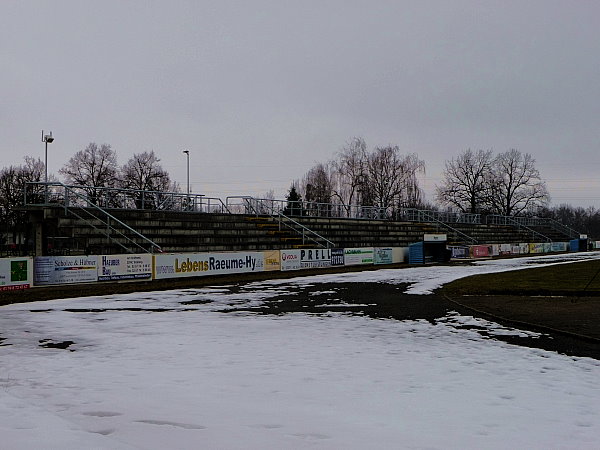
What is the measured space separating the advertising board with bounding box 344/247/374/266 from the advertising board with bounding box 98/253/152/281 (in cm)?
1639

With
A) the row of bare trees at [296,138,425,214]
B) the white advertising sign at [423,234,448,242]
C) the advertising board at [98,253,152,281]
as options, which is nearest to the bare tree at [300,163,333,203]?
the row of bare trees at [296,138,425,214]

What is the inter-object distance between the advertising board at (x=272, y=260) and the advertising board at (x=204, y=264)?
0.35 m

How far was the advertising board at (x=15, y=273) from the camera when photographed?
21.9m

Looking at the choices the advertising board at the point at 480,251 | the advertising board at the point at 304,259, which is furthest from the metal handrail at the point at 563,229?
the advertising board at the point at 304,259

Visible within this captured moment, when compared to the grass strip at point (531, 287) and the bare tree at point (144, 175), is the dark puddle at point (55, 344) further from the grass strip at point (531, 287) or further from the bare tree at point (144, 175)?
the bare tree at point (144, 175)

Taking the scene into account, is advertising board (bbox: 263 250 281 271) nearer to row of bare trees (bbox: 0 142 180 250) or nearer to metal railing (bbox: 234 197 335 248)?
metal railing (bbox: 234 197 335 248)

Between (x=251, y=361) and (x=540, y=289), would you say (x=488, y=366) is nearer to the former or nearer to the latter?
(x=251, y=361)

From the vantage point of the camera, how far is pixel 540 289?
61.8 ft

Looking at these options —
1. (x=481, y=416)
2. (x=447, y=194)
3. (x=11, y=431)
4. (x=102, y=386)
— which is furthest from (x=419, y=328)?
(x=447, y=194)

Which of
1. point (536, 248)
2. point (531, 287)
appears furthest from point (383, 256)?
point (536, 248)

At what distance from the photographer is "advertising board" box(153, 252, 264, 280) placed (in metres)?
27.1

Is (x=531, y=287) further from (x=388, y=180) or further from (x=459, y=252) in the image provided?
(x=388, y=180)

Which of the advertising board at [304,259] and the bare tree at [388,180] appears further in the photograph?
the bare tree at [388,180]

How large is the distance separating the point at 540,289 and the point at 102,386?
52.8ft
